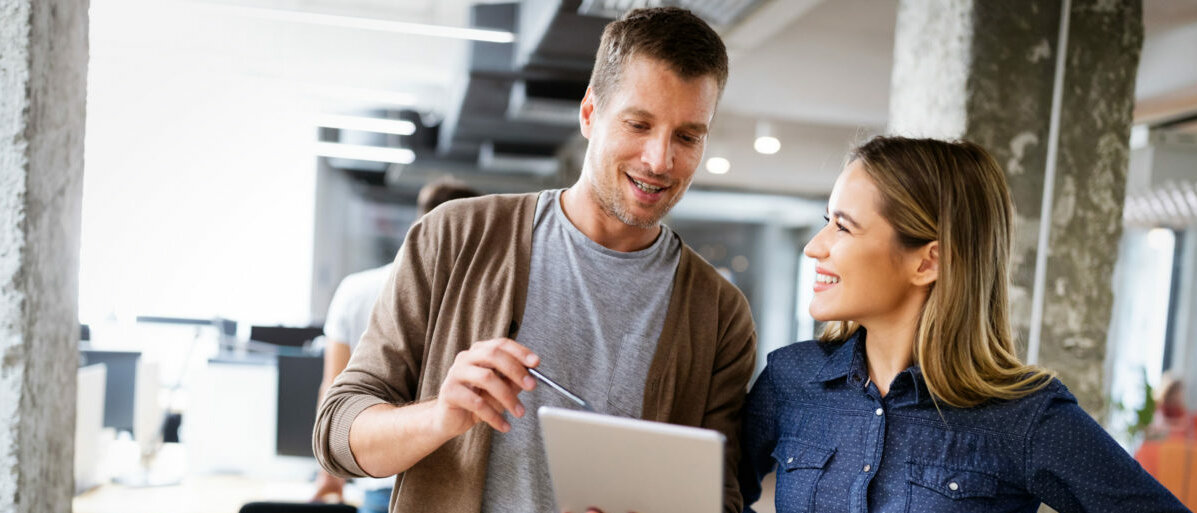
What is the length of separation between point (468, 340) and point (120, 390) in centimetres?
363

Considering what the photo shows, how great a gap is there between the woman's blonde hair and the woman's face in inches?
0.8

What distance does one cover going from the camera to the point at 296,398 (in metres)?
3.90

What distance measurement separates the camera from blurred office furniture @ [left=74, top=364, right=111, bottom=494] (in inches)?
150

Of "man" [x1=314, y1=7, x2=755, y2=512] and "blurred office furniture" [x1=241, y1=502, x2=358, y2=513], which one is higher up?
"man" [x1=314, y1=7, x2=755, y2=512]

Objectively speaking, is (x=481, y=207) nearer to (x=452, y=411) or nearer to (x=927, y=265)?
(x=452, y=411)

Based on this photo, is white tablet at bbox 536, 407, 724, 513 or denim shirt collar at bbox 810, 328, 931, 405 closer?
white tablet at bbox 536, 407, 724, 513

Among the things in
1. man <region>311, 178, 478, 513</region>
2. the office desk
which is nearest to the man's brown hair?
man <region>311, 178, 478, 513</region>

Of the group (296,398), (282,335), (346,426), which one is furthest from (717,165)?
(346,426)

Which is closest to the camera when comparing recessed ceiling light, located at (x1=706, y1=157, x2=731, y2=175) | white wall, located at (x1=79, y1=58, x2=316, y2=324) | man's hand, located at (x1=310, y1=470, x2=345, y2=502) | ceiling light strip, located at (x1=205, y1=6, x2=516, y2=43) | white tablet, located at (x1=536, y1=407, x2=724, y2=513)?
white tablet, located at (x1=536, y1=407, x2=724, y2=513)

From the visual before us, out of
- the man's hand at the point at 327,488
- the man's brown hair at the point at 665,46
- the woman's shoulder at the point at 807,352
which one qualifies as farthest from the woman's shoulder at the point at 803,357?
the man's hand at the point at 327,488

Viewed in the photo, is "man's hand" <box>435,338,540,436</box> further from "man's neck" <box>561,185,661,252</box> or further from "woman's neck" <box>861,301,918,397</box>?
"woman's neck" <box>861,301,918,397</box>

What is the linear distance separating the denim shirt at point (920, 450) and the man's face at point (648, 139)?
44cm

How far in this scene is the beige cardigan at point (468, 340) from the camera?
145cm

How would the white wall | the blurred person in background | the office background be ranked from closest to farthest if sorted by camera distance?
the office background, the blurred person in background, the white wall
